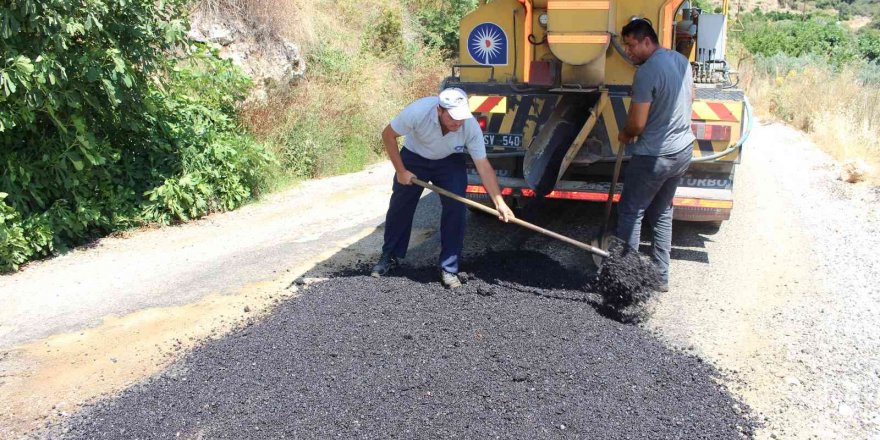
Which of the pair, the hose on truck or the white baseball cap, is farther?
the hose on truck

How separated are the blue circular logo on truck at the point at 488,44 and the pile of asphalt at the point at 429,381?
2.34 metres

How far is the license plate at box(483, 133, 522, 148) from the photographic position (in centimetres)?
561

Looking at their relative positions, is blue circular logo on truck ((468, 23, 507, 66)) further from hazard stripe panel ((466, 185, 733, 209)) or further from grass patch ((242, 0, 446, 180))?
grass patch ((242, 0, 446, 180))

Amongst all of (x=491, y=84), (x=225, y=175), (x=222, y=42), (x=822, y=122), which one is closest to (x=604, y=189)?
(x=491, y=84)

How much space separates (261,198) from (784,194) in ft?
19.9

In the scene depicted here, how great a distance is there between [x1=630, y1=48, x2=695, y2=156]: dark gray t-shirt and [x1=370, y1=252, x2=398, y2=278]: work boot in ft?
6.36

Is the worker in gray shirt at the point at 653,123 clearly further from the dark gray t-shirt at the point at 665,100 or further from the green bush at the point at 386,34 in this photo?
the green bush at the point at 386,34

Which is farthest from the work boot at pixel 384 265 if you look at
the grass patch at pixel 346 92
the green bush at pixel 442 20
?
the green bush at pixel 442 20

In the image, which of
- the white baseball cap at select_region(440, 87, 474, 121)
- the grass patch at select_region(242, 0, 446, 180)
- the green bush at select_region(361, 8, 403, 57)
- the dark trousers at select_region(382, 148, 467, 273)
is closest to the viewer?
the white baseball cap at select_region(440, 87, 474, 121)

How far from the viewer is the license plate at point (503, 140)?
5.61 m

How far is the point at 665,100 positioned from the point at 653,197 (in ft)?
2.23

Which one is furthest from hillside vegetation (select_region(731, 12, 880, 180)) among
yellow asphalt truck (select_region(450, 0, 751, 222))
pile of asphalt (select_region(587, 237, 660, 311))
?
pile of asphalt (select_region(587, 237, 660, 311))

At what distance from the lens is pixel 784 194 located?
24.8ft

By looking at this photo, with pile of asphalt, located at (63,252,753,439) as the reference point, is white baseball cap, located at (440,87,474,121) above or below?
above
